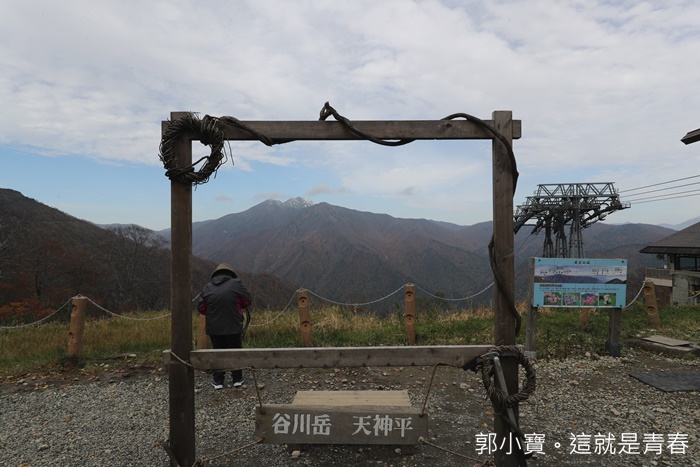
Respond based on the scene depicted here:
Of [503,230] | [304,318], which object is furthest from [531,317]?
[503,230]

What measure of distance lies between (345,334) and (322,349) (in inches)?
204

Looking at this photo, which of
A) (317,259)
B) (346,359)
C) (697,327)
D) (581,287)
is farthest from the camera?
(317,259)

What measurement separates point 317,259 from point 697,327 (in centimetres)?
10612

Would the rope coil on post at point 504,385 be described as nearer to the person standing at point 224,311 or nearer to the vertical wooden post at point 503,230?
the vertical wooden post at point 503,230

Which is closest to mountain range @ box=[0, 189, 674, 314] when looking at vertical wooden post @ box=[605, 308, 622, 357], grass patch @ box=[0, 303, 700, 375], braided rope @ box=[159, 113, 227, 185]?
grass patch @ box=[0, 303, 700, 375]

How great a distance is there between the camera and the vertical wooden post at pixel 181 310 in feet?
9.50

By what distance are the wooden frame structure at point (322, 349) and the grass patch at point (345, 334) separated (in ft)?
14.5

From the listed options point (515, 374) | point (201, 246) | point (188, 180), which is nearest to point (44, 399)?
point (188, 180)

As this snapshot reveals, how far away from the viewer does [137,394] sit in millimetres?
5410

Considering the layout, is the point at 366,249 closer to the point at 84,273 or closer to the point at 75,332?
the point at 84,273

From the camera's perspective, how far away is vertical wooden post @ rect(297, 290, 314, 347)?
720cm

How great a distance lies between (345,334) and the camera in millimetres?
7863

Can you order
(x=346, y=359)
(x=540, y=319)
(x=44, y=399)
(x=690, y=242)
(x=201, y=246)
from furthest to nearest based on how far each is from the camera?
(x=201, y=246) < (x=690, y=242) < (x=540, y=319) < (x=44, y=399) < (x=346, y=359)

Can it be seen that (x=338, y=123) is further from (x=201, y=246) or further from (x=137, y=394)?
(x=201, y=246)
